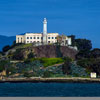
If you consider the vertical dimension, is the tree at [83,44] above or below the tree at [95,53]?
above

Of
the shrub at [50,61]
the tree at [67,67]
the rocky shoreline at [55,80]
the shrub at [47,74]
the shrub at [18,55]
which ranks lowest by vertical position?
the rocky shoreline at [55,80]

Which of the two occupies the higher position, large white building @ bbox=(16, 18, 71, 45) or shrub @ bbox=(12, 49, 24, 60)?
large white building @ bbox=(16, 18, 71, 45)

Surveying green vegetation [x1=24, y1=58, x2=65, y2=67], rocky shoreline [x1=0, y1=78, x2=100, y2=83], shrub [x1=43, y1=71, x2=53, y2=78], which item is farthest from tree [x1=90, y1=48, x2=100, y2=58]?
rocky shoreline [x1=0, y1=78, x2=100, y2=83]

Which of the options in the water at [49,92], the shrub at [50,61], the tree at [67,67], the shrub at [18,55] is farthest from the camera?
the shrub at [18,55]

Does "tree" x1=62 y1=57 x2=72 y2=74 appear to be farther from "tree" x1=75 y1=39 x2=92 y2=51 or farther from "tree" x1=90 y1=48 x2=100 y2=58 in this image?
Answer: "tree" x1=75 y1=39 x2=92 y2=51

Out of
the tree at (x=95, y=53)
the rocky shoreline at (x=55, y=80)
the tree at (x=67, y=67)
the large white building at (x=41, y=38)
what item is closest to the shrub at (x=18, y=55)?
the large white building at (x=41, y=38)

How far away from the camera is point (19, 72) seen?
10988 cm

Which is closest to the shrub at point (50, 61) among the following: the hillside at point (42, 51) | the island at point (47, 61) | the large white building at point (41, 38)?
the island at point (47, 61)

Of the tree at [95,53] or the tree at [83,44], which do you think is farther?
the tree at [83,44]

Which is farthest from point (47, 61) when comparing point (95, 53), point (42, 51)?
point (95, 53)

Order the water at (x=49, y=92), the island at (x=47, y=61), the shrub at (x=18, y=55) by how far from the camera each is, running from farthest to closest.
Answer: the shrub at (x=18, y=55)
the island at (x=47, y=61)
the water at (x=49, y=92)

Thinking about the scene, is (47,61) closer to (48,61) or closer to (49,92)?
(48,61)

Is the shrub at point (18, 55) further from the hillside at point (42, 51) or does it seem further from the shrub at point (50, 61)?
the shrub at point (50, 61)

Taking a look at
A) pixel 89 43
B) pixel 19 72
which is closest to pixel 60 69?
pixel 19 72
